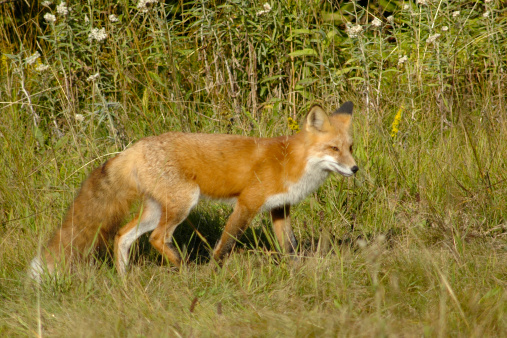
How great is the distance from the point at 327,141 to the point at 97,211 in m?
1.85

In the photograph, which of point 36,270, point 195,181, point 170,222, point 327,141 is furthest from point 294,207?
point 36,270

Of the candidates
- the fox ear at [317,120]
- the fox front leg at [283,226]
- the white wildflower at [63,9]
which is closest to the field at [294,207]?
the white wildflower at [63,9]

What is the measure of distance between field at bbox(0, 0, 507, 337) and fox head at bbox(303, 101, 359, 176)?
385mm

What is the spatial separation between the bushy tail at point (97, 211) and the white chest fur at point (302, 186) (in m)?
1.07

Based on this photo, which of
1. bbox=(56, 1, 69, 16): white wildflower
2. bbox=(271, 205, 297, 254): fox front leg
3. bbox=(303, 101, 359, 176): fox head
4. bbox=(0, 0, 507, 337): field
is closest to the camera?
bbox=(0, 0, 507, 337): field

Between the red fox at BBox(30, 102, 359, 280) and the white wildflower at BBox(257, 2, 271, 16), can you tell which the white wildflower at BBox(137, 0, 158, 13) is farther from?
the red fox at BBox(30, 102, 359, 280)

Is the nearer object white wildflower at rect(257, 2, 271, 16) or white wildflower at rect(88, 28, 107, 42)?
white wildflower at rect(88, 28, 107, 42)

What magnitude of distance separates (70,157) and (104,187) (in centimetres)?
137

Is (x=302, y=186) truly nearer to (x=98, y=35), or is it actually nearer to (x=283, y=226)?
(x=283, y=226)

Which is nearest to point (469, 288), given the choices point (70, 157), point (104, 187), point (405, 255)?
point (405, 255)

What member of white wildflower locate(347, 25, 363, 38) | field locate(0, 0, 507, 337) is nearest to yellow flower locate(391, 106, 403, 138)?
field locate(0, 0, 507, 337)

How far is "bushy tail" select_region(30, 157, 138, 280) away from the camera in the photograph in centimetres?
399

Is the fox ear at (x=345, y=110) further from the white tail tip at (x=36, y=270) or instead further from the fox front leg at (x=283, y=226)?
the white tail tip at (x=36, y=270)

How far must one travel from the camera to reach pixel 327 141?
4367 millimetres
